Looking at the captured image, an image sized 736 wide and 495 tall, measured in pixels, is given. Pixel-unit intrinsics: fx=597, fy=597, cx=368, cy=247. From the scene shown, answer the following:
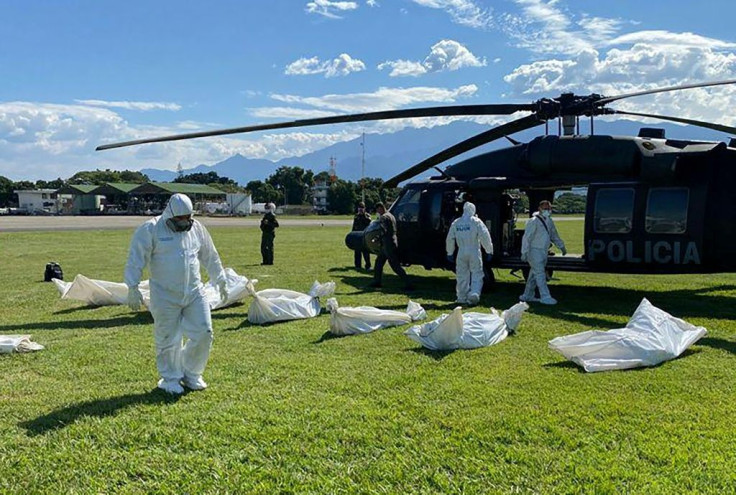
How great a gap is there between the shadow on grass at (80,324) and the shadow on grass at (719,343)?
7.43 metres

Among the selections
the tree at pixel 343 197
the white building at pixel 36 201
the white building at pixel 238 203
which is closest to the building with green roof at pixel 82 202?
the white building at pixel 36 201

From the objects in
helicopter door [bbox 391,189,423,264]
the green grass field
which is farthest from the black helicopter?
the green grass field

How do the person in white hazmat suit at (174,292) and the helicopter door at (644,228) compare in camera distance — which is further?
the helicopter door at (644,228)

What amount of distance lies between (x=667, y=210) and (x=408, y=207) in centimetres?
508

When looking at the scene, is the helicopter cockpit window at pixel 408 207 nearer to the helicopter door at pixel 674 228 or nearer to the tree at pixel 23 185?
the helicopter door at pixel 674 228

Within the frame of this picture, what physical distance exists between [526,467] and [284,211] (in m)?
85.9

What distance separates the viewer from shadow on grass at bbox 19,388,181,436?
4660 mm

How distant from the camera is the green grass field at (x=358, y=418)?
3.77 metres

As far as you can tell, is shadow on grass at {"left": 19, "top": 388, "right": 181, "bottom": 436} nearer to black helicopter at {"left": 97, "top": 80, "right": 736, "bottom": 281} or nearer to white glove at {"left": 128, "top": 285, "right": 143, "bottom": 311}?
white glove at {"left": 128, "top": 285, "right": 143, "bottom": 311}

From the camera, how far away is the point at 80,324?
876 centimetres

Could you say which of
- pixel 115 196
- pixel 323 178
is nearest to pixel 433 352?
pixel 115 196

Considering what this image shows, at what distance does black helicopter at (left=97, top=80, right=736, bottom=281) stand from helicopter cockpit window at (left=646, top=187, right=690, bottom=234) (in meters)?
0.02

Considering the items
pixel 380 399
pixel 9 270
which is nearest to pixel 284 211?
pixel 9 270

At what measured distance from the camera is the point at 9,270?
15547 mm
